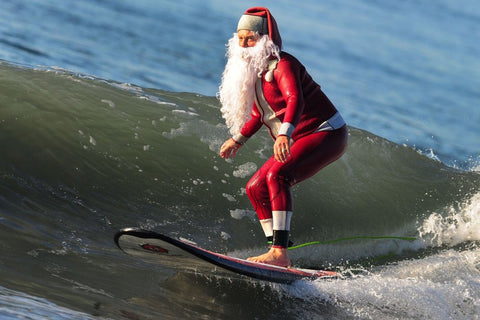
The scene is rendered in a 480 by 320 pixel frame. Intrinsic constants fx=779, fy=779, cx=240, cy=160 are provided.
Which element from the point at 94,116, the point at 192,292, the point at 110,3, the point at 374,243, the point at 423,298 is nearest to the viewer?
the point at 192,292

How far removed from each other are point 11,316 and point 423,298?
2.94 meters

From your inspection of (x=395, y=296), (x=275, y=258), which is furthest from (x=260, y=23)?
(x=395, y=296)

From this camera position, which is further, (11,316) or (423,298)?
(423,298)

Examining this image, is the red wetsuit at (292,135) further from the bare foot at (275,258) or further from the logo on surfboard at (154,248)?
the logo on surfboard at (154,248)

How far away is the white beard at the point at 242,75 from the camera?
5.00m

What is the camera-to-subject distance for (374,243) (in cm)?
714

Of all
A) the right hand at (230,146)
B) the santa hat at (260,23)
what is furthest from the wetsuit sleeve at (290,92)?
the right hand at (230,146)

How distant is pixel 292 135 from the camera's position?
17.1ft

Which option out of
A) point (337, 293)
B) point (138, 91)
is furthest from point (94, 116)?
point (337, 293)

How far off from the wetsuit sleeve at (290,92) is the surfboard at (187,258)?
862 millimetres

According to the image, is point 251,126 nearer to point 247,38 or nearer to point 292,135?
point 292,135

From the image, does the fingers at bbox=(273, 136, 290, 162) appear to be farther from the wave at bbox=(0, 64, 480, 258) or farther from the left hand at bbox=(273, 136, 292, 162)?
the wave at bbox=(0, 64, 480, 258)

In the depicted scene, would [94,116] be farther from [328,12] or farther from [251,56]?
[328,12]

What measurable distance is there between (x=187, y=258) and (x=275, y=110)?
114 cm
